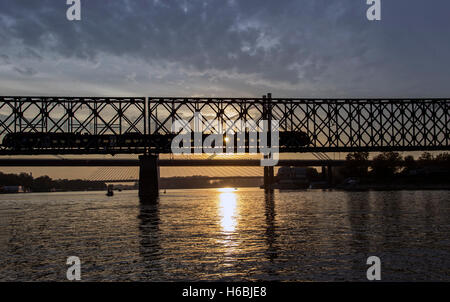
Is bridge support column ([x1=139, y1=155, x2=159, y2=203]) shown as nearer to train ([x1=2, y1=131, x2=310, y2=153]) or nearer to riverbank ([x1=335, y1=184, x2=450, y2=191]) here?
train ([x1=2, y1=131, x2=310, y2=153])

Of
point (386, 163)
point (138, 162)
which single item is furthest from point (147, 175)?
point (386, 163)

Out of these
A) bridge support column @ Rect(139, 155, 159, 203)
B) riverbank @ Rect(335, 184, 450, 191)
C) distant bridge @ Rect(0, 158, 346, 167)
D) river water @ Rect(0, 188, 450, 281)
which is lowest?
riverbank @ Rect(335, 184, 450, 191)

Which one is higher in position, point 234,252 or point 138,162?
point 138,162

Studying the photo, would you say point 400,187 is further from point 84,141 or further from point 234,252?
point 234,252

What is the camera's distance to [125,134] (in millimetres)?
87500

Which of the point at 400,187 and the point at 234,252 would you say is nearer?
the point at 234,252

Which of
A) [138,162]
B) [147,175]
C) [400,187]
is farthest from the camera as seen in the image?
[138,162]

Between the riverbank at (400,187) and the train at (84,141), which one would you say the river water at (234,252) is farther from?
the riverbank at (400,187)

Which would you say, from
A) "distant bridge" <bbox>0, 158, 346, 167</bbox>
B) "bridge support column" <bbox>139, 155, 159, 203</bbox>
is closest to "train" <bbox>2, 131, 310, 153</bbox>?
"bridge support column" <bbox>139, 155, 159, 203</bbox>

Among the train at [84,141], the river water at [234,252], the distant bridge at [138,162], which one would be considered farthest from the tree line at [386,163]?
the river water at [234,252]

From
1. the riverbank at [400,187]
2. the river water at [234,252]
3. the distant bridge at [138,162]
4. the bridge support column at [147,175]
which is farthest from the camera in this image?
the distant bridge at [138,162]

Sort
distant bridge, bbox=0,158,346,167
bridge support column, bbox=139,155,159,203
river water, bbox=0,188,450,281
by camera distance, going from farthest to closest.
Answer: distant bridge, bbox=0,158,346,167
bridge support column, bbox=139,155,159,203
river water, bbox=0,188,450,281

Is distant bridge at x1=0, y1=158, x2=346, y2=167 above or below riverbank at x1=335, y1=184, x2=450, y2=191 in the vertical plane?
above

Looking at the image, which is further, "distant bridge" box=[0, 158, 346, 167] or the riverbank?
"distant bridge" box=[0, 158, 346, 167]
